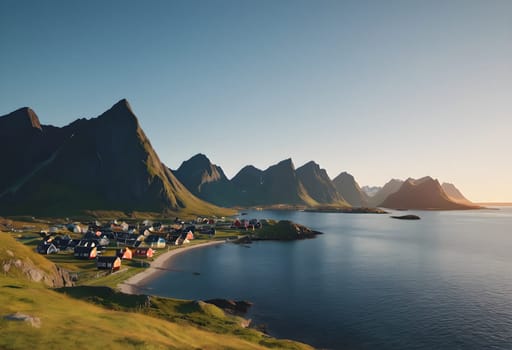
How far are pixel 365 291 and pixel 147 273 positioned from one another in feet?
197

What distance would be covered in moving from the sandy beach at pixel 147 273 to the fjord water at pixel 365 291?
392 centimetres

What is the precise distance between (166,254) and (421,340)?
9431 centimetres

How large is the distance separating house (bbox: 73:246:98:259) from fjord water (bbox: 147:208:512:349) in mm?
26525

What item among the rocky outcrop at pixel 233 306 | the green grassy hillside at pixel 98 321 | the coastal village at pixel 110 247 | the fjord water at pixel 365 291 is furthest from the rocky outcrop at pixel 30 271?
the rocky outcrop at pixel 233 306

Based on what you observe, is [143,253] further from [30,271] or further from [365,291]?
[365,291]

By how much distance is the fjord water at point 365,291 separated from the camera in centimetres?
5250

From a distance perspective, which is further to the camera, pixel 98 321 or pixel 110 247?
pixel 110 247

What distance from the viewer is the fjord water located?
5250 centimetres

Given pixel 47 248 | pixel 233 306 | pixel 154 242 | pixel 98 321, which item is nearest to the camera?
pixel 98 321

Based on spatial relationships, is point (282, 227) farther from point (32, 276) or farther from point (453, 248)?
point (32, 276)

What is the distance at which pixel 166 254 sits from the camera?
121 m

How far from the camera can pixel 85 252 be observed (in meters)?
102

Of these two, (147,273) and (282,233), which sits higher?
(282,233)

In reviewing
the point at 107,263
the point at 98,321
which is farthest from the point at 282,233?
the point at 98,321
